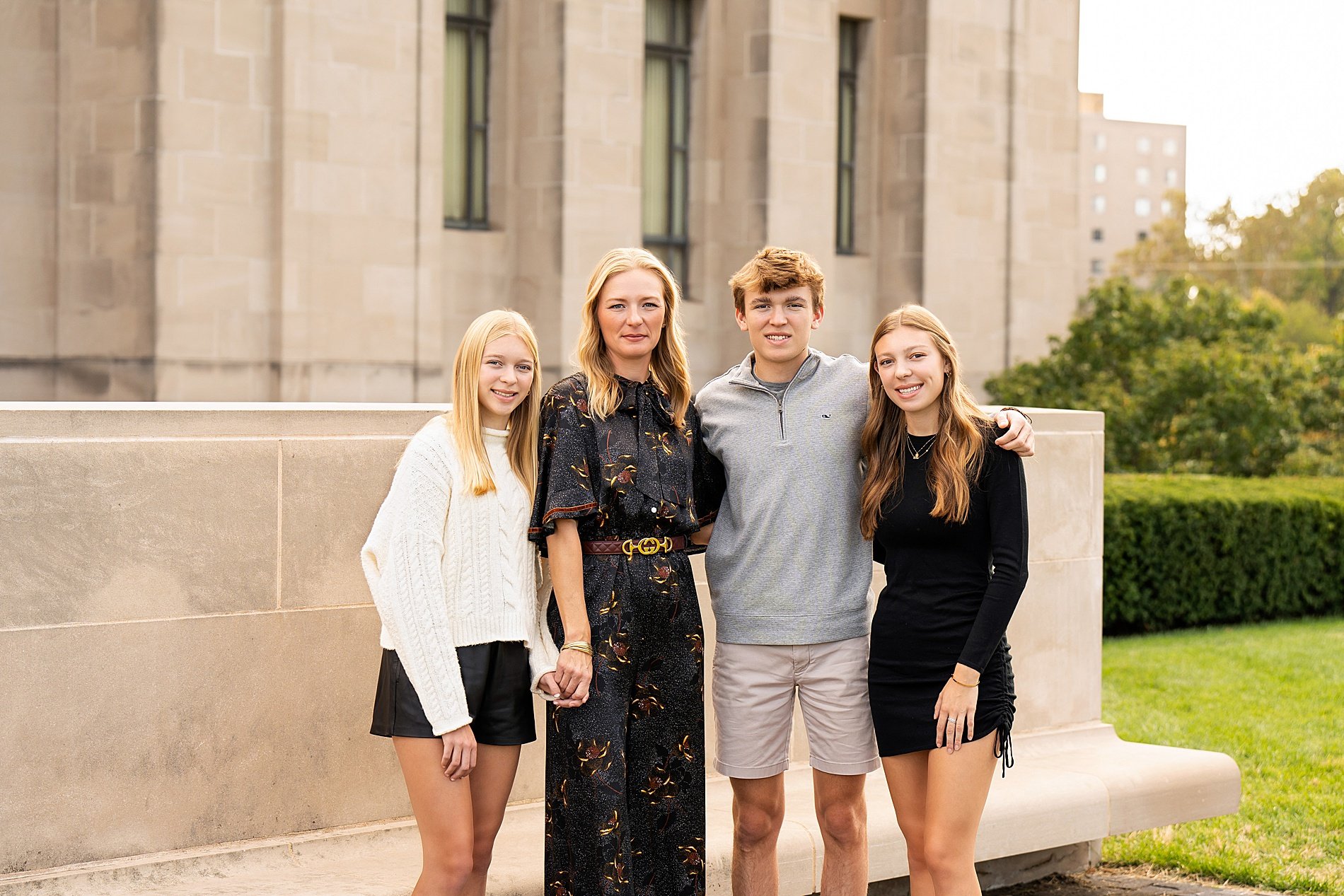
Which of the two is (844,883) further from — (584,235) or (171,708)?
(584,235)

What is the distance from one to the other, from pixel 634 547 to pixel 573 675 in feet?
1.32

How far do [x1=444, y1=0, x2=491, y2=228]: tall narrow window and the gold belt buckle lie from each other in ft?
38.5

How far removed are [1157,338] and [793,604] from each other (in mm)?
14126

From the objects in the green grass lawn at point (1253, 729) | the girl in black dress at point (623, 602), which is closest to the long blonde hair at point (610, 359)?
the girl in black dress at point (623, 602)

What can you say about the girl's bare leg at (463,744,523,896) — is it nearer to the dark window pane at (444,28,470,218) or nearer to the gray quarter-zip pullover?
the gray quarter-zip pullover

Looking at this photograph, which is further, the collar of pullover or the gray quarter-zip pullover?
the collar of pullover

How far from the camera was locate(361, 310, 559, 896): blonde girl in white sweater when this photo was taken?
12.9ft

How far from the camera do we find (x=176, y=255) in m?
13.0

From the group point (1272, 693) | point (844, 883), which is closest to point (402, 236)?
point (1272, 693)

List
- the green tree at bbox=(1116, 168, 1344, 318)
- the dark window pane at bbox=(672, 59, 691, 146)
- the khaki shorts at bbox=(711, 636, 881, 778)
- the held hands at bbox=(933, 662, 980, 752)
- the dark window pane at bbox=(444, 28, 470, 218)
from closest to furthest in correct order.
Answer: the held hands at bbox=(933, 662, 980, 752)
the khaki shorts at bbox=(711, 636, 881, 778)
the dark window pane at bbox=(444, 28, 470, 218)
the dark window pane at bbox=(672, 59, 691, 146)
the green tree at bbox=(1116, 168, 1344, 318)

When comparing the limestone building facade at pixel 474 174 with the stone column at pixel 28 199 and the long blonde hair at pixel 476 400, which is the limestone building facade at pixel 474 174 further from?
the long blonde hair at pixel 476 400

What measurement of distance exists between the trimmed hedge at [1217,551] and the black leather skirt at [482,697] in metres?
9.33

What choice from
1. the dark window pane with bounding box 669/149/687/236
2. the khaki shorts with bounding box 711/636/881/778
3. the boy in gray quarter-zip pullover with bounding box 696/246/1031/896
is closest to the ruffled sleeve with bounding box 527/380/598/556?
Result: the boy in gray quarter-zip pullover with bounding box 696/246/1031/896

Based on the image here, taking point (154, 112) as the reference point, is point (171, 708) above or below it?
below
